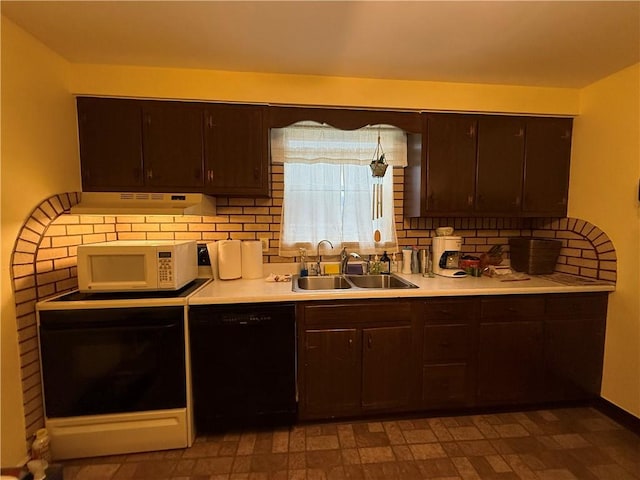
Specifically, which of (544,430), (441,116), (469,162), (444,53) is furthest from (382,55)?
(544,430)

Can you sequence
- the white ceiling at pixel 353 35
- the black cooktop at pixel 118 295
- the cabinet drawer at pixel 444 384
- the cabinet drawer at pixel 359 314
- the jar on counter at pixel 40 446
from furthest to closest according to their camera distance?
the cabinet drawer at pixel 444 384 < the cabinet drawer at pixel 359 314 < the black cooktop at pixel 118 295 < the jar on counter at pixel 40 446 < the white ceiling at pixel 353 35

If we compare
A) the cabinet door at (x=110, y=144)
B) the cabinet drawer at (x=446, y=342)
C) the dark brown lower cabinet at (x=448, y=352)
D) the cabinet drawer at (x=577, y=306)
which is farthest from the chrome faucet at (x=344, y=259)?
the cabinet door at (x=110, y=144)

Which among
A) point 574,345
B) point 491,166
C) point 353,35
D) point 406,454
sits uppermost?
point 353,35

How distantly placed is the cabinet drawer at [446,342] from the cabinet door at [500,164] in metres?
0.97

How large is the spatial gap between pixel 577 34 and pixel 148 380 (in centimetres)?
313

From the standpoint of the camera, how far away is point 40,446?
1648 mm

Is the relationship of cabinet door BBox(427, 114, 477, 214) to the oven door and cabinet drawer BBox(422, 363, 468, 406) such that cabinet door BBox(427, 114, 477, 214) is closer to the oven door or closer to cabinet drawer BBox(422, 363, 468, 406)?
cabinet drawer BBox(422, 363, 468, 406)

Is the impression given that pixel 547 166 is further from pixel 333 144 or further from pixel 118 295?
pixel 118 295

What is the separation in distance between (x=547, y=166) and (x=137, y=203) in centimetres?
302

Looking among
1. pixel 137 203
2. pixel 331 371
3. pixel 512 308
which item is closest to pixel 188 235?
pixel 137 203

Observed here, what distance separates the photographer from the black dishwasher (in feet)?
6.09

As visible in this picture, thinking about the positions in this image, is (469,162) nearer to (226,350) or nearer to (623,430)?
(623,430)

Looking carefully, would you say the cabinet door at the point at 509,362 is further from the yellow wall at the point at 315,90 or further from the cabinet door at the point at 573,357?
the yellow wall at the point at 315,90

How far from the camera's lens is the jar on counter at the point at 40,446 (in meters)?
1.65
